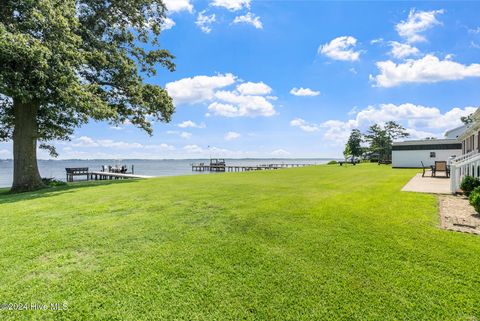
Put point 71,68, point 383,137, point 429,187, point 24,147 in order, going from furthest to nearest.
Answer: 1. point 383,137
2. point 24,147
3. point 429,187
4. point 71,68

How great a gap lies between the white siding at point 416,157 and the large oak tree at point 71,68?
91.9ft

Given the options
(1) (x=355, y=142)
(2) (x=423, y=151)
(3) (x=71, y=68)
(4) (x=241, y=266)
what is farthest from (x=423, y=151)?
(1) (x=355, y=142)

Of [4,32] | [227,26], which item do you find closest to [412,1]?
[227,26]

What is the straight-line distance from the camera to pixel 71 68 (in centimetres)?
991

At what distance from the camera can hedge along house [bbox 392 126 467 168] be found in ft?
88.9

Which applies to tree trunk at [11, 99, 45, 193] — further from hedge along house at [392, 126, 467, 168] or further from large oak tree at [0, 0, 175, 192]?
hedge along house at [392, 126, 467, 168]

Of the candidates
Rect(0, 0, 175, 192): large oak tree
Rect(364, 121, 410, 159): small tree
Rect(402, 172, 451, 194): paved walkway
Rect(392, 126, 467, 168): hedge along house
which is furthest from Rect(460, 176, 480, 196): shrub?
Rect(364, 121, 410, 159): small tree

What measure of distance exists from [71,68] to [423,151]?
34065mm

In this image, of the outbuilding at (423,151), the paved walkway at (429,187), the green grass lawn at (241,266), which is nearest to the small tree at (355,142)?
the outbuilding at (423,151)

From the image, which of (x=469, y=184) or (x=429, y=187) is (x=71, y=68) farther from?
(x=429, y=187)

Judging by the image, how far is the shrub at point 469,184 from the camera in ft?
25.1

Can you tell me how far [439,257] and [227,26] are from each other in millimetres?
17545

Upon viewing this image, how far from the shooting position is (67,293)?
2746mm

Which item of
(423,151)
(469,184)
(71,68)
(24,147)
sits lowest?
(469,184)
